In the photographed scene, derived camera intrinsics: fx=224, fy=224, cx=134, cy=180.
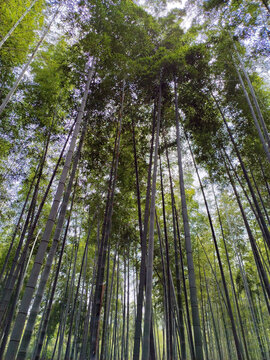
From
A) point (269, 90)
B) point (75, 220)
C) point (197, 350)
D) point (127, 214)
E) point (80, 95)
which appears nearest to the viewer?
point (197, 350)

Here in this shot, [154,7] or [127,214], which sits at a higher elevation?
[154,7]

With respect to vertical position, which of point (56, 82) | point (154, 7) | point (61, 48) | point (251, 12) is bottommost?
point (56, 82)

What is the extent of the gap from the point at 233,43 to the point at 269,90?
1.59 metres

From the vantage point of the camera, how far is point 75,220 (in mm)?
7285

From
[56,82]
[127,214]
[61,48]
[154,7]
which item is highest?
[154,7]

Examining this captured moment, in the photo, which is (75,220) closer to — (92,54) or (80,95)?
(80,95)

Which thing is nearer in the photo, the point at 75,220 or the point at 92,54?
the point at 92,54

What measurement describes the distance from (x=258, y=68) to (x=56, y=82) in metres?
4.39

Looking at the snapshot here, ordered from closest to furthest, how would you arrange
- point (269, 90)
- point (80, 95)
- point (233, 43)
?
point (233, 43), point (80, 95), point (269, 90)

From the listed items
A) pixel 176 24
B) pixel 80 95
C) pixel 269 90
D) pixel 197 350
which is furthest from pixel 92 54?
pixel 197 350

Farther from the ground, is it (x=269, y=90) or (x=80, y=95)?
(x=269, y=90)

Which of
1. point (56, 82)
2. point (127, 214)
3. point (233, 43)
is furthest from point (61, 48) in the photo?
point (127, 214)

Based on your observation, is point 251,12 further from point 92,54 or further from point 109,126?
point 109,126

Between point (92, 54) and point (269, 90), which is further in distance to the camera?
point (269, 90)
